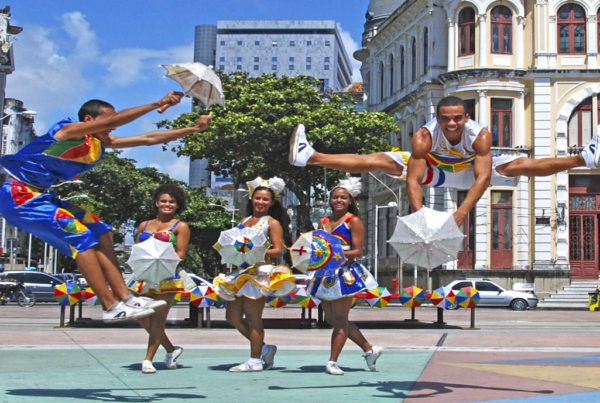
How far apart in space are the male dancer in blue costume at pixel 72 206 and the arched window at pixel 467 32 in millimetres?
33178

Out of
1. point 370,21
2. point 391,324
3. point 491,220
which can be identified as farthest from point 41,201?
point 370,21

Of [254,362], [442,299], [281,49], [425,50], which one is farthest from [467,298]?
[281,49]

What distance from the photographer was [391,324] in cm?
1686

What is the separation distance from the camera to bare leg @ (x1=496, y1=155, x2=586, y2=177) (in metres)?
7.02

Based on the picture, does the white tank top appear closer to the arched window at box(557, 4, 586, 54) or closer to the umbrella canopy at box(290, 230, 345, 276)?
the umbrella canopy at box(290, 230, 345, 276)

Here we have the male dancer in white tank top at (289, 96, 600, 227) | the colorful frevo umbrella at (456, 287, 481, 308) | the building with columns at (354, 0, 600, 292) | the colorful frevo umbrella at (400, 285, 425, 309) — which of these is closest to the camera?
the male dancer in white tank top at (289, 96, 600, 227)

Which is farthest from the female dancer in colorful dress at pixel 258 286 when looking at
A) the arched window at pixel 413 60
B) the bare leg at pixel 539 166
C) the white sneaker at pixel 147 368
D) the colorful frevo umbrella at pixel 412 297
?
the arched window at pixel 413 60

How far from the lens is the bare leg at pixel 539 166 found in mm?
7016

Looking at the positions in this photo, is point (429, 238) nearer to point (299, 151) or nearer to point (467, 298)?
point (299, 151)

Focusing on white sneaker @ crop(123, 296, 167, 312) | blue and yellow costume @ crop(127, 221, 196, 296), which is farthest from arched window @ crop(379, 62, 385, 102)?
white sneaker @ crop(123, 296, 167, 312)

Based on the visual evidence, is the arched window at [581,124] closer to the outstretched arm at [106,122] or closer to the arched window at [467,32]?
the arched window at [467,32]

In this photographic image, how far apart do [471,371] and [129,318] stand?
11.5 ft

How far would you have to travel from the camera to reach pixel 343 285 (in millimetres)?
7891

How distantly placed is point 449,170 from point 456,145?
1.00 ft
